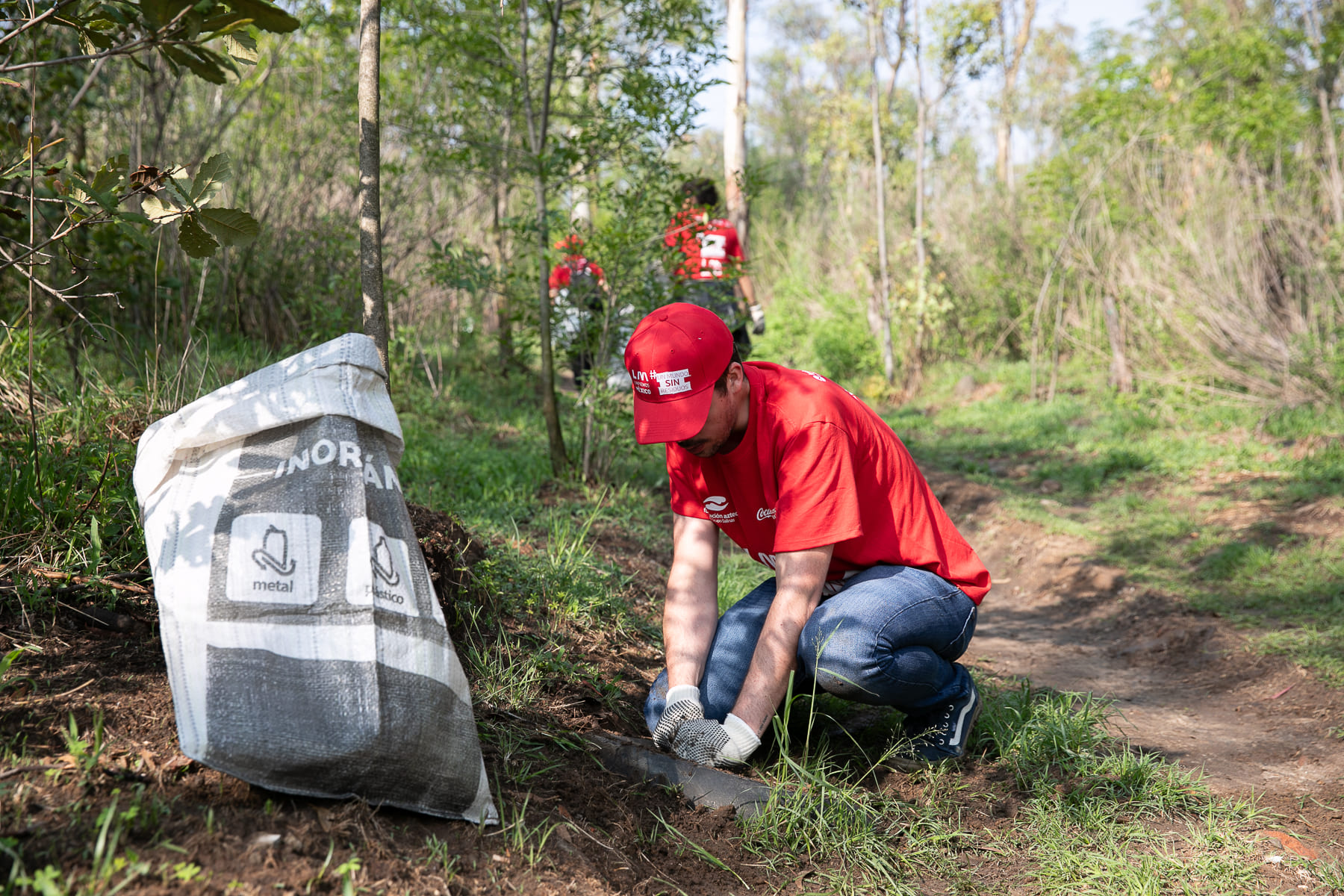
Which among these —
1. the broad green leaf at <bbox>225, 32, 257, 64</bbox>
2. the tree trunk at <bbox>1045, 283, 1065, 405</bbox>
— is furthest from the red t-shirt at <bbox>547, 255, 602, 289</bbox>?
the tree trunk at <bbox>1045, 283, 1065, 405</bbox>

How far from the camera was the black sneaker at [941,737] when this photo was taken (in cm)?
243

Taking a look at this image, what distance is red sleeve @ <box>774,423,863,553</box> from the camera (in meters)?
2.14

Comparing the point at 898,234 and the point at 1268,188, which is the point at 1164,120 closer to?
the point at 1268,188

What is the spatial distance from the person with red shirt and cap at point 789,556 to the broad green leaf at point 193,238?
97cm

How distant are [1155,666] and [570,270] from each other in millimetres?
3265

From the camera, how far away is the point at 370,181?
2484 mm

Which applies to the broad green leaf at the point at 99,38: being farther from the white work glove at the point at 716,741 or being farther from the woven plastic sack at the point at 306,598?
the white work glove at the point at 716,741

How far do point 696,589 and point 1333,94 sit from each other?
28.1ft

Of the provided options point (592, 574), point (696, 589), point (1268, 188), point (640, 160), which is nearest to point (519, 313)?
point (640, 160)

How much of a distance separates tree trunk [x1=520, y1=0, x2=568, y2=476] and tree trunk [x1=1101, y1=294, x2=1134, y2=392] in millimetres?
5349

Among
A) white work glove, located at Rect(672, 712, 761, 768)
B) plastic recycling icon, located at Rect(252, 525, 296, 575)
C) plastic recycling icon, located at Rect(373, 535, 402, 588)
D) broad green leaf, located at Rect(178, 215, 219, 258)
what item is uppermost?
broad green leaf, located at Rect(178, 215, 219, 258)

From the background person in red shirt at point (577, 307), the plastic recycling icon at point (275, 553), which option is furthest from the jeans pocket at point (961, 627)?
the background person in red shirt at point (577, 307)

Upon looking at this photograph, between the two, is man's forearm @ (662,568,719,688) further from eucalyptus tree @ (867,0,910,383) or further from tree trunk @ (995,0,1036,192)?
tree trunk @ (995,0,1036,192)

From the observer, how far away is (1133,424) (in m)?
7.03
